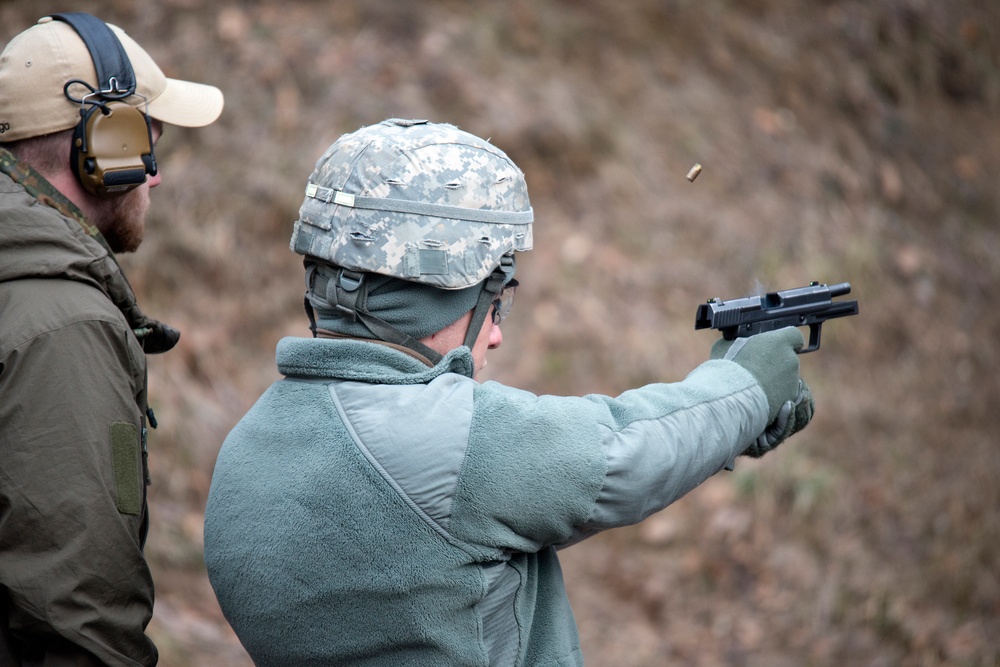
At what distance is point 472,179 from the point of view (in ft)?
6.72

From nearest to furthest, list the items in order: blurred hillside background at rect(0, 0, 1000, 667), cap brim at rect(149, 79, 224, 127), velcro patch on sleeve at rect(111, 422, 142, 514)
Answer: velcro patch on sleeve at rect(111, 422, 142, 514)
cap brim at rect(149, 79, 224, 127)
blurred hillside background at rect(0, 0, 1000, 667)

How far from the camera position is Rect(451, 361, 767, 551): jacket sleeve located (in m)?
1.79

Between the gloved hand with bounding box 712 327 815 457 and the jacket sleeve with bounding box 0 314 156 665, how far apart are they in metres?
1.55

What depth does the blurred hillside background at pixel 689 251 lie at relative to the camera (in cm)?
547

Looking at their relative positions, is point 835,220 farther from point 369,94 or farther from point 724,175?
point 369,94

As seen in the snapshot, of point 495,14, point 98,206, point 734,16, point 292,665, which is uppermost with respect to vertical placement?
point 734,16

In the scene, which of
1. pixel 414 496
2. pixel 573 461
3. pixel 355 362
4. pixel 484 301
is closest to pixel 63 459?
pixel 355 362

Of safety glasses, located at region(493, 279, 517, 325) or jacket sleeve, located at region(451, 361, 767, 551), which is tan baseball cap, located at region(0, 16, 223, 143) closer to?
safety glasses, located at region(493, 279, 517, 325)

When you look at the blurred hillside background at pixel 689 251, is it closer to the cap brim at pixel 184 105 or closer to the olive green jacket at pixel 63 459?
the olive green jacket at pixel 63 459

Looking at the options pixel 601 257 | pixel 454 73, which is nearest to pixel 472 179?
pixel 601 257

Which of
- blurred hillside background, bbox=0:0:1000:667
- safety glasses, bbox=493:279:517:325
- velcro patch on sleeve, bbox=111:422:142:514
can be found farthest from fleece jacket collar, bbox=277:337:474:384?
blurred hillside background, bbox=0:0:1000:667

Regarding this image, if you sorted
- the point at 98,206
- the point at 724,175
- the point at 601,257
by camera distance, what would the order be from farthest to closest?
the point at 724,175
the point at 601,257
the point at 98,206

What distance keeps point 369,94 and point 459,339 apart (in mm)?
5093

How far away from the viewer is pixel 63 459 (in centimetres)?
218
